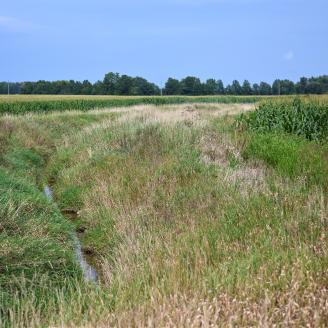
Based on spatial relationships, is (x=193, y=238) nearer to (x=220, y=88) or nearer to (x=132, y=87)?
(x=132, y=87)

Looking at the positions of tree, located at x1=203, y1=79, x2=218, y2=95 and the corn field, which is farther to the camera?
tree, located at x1=203, y1=79, x2=218, y2=95

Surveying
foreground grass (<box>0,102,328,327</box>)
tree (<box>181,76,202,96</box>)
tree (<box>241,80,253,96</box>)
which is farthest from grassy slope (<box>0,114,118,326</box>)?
tree (<box>241,80,253,96</box>)

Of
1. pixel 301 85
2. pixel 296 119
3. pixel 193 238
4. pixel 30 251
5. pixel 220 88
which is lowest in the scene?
pixel 30 251

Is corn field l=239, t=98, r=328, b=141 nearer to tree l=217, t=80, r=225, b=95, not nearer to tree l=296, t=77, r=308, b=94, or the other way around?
tree l=296, t=77, r=308, b=94

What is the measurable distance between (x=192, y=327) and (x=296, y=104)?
18130 mm

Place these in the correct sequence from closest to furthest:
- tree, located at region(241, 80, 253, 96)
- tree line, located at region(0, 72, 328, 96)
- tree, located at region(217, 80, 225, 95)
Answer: tree line, located at region(0, 72, 328, 96) → tree, located at region(217, 80, 225, 95) → tree, located at region(241, 80, 253, 96)

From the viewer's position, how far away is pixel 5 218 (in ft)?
25.4

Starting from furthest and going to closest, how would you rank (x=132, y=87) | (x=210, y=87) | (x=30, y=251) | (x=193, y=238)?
1. (x=210, y=87)
2. (x=132, y=87)
3. (x=30, y=251)
4. (x=193, y=238)

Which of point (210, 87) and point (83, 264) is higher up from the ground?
point (210, 87)

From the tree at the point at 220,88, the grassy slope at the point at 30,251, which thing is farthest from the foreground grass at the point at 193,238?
the tree at the point at 220,88

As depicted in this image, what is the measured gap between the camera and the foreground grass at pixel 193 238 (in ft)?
13.5

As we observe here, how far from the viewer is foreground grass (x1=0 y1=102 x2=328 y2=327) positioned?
411 centimetres

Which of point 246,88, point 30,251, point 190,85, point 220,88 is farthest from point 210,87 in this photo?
point 30,251

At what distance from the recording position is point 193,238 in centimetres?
620
